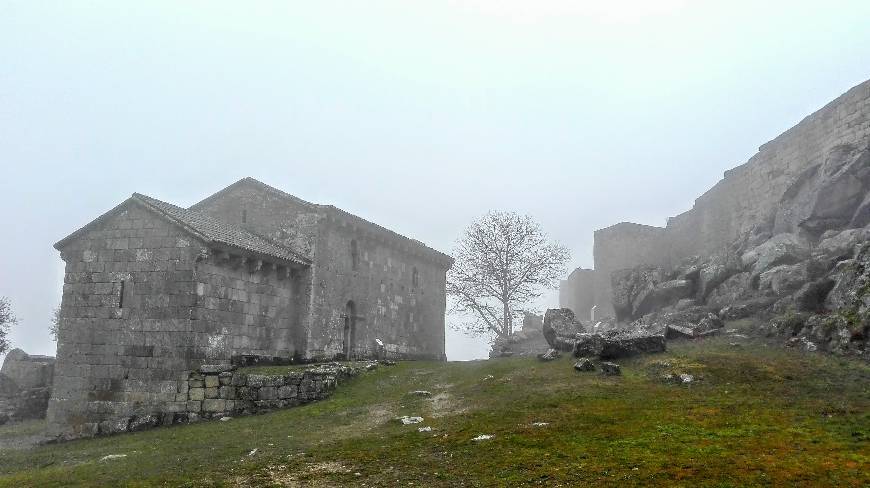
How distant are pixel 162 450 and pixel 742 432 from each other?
425 inches

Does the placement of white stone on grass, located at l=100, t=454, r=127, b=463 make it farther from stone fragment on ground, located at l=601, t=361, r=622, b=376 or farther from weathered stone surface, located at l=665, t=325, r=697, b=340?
weathered stone surface, located at l=665, t=325, r=697, b=340

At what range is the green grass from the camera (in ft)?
24.7

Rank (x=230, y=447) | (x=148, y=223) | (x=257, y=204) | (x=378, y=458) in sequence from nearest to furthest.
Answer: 1. (x=378, y=458)
2. (x=230, y=447)
3. (x=148, y=223)
4. (x=257, y=204)

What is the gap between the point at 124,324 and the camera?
17.7 meters

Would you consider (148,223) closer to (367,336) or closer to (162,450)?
(162,450)

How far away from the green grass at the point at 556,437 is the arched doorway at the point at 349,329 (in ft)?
26.6

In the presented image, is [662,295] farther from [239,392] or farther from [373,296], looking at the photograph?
[239,392]

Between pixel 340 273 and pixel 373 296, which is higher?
pixel 340 273

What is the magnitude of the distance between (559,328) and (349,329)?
8.61m

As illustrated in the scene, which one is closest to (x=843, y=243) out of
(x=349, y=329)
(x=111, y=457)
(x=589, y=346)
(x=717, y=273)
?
(x=717, y=273)

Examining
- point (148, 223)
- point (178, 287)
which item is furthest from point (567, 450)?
point (148, 223)

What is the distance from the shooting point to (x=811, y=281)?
54.1 feet

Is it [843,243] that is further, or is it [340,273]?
[340,273]

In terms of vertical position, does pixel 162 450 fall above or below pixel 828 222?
below
